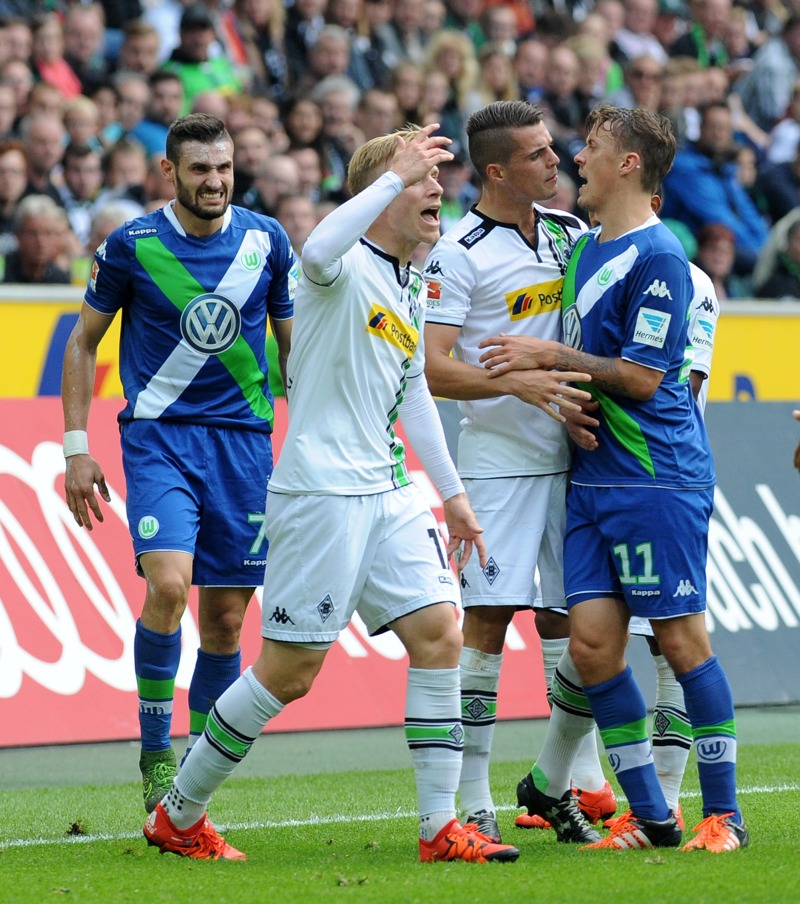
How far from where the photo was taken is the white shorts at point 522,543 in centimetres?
549

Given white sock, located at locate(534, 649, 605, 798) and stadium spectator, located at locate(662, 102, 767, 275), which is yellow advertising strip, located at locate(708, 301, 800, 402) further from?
white sock, located at locate(534, 649, 605, 798)

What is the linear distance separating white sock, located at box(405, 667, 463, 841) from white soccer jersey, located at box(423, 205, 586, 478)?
3.10 feet

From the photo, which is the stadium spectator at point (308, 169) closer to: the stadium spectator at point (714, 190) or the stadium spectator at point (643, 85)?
the stadium spectator at point (714, 190)

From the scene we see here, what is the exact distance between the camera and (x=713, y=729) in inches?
201

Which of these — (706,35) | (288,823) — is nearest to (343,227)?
(288,823)

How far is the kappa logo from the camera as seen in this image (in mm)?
5031

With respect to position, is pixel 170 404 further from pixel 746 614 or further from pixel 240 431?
pixel 746 614

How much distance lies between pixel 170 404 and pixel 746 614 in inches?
183

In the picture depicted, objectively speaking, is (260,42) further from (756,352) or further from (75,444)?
(75,444)

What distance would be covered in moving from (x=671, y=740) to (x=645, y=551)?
1.10 m

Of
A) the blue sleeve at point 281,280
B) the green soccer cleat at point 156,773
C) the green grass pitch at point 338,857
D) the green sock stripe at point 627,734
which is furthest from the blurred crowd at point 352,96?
the green sock stripe at point 627,734

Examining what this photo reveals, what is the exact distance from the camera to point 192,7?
13.3 m

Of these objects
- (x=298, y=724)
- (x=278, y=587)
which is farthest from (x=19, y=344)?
(x=278, y=587)

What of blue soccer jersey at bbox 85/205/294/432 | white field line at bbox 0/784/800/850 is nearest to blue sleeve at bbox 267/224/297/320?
blue soccer jersey at bbox 85/205/294/432
